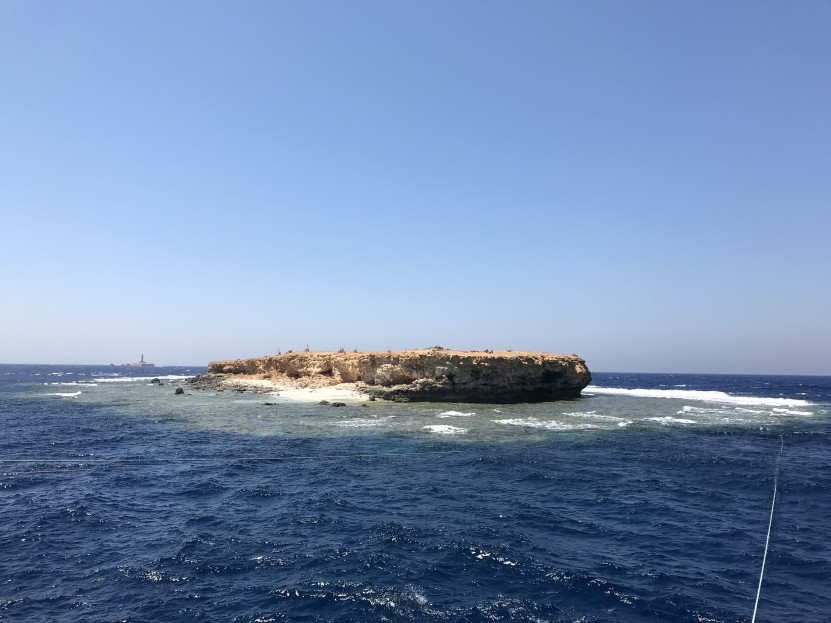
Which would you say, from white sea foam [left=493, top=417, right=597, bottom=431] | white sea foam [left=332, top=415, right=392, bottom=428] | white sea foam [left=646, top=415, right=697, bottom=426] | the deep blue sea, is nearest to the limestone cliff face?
white sea foam [left=493, top=417, right=597, bottom=431]

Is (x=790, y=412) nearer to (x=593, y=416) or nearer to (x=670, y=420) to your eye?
(x=670, y=420)

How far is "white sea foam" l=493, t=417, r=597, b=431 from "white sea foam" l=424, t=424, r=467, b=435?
4.87 m

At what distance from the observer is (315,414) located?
4131cm

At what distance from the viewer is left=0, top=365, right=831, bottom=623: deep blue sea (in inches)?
434

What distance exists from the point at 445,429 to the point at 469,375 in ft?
58.7

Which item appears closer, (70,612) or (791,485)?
(70,612)

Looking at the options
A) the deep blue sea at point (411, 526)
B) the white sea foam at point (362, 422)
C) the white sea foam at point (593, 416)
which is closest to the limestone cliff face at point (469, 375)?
the white sea foam at point (593, 416)

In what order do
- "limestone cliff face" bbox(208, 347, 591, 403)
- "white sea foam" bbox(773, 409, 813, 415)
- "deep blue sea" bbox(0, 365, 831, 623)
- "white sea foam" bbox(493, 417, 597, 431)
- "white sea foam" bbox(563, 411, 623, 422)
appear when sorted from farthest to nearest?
"limestone cliff face" bbox(208, 347, 591, 403), "white sea foam" bbox(773, 409, 813, 415), "white sea foam" bbox(563, 411, 623, 422), "white sea foam" bbox(493, 417, 597, 431), "deep blue sea" bbox(0, 365, 831, 623)

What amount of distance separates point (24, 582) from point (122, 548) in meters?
2.43

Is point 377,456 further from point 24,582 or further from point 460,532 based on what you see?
point 24,582

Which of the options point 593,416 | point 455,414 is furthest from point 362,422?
point 593,416

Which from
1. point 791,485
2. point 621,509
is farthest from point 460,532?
point 791,485

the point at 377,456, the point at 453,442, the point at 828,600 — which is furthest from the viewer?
the point at 453,442

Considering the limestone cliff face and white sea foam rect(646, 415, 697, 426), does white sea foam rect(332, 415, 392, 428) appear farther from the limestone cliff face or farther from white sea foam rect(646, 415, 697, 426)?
white sea foam rect(646, 415, 697, 426)
